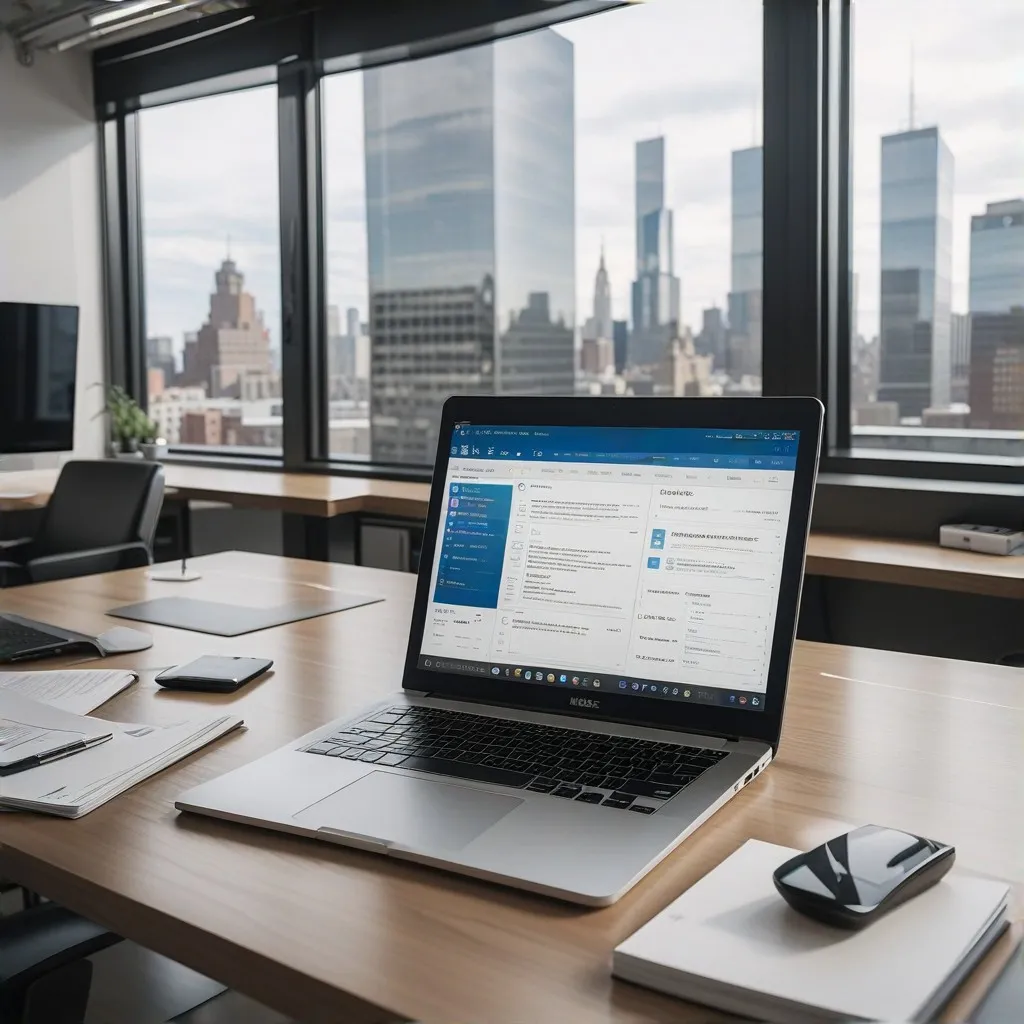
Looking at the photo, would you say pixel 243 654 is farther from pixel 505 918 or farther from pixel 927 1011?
pixel 927 1011

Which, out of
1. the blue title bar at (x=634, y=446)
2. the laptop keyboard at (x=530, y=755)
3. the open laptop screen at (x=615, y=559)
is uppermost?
the blue title bar at (x=634, y=446)

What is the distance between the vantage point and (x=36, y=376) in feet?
12.1

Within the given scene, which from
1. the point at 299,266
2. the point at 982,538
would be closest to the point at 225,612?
the point at 982,538

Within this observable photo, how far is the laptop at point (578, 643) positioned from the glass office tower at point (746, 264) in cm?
241

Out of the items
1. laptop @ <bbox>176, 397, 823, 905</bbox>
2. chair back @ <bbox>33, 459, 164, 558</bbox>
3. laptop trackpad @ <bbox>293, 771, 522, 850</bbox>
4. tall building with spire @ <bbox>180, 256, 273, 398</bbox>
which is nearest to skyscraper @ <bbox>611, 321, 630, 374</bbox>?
chair back @ <bbox>33, 459, 164, 558</bbox>

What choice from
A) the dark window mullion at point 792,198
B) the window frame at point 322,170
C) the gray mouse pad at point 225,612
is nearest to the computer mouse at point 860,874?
the gray mouse pad at point 225,612

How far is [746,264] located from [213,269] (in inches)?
103

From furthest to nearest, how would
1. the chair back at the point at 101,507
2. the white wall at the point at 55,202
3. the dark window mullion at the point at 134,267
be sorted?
the dark window mullion at the point at 134,267 < the white wall at the point at 55,202 < the chair back at the point at 101,507

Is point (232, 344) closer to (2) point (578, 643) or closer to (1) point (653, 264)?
(1) point (653, 264)

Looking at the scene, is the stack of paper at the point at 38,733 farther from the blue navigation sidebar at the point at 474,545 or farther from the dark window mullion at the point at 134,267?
the dark window mullion at the point at 134,267

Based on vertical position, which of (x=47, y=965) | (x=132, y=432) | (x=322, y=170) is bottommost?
(x=47, y=965)

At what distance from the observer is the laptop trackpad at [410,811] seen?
0.84m

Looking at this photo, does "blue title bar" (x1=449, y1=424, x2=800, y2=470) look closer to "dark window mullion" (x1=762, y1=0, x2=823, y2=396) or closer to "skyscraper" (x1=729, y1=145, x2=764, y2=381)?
"dark window mullion" (x1=762, y1=0, x2=823, y2=396)

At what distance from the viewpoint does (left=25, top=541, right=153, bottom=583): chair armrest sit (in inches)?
124
